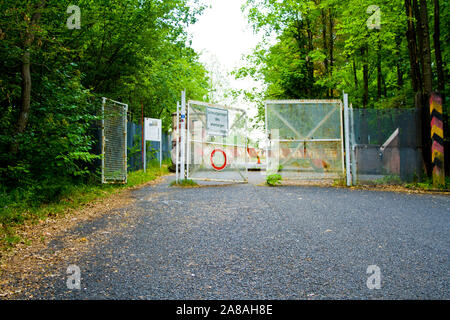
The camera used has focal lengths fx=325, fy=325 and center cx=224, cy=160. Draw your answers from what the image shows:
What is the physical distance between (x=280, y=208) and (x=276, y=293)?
3.99 metres

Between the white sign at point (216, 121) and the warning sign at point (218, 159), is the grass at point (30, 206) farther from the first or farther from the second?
the white sign at point (216, 121)

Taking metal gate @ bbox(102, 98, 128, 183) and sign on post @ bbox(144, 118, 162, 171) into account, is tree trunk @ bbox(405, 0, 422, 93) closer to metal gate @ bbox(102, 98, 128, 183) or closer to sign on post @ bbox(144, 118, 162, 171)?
metal gate @ bbox(102, 98, 128, 183)

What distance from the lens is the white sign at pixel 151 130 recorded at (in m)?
15.3

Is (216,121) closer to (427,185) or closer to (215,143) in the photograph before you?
(215,143)

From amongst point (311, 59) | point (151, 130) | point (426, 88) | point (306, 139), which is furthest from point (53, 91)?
point (311, 59)

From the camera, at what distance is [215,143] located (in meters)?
11.2

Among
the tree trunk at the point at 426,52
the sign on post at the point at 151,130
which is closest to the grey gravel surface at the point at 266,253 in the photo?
the tree trunk at the point at 426,52

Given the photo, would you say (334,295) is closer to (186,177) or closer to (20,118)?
(20,118)

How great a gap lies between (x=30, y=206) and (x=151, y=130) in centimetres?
952

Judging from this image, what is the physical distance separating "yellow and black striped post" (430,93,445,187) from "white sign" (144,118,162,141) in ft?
36.7

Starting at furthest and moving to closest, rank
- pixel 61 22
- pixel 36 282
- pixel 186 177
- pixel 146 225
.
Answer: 1. pixel 186 177
2. pixel 61 22
3. pixel 146 225
4. pixel 36 282

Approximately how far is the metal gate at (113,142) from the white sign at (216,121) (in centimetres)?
285

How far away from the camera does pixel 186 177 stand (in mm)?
10922
